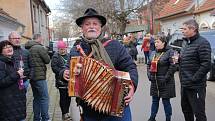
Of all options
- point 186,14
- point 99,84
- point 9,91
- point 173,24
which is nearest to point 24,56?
point 9,91

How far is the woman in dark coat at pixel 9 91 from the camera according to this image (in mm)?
5582

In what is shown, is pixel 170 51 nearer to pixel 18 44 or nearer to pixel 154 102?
pixel 154 102

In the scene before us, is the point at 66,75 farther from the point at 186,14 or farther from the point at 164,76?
the point at 186,14

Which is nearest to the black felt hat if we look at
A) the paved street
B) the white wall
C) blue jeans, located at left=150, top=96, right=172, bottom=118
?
blue jeans, located at left=150, top=96, right=172, bottom=118

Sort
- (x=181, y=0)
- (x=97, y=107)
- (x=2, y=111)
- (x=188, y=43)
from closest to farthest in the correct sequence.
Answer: (x=97, y=107), (x=2, y=111), (x=188, y=43), (x=181, y=0)

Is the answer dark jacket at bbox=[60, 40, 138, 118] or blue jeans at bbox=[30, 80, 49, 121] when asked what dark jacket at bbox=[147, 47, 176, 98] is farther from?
dark jacket at bbox=[60, 40, 138, 118]

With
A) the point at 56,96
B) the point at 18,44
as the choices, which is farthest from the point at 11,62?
the point at 56,96

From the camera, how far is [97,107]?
3691 millimetres

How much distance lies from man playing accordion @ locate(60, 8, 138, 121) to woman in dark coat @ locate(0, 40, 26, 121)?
1.75 metres

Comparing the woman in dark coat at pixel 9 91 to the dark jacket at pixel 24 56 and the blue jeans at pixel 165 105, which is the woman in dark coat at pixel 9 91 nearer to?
the dark jacket at pixel 24 56

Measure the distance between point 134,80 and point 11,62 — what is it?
7.89 feet

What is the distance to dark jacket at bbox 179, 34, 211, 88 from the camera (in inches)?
234

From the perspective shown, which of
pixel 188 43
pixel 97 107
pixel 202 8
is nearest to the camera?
pixel 97 107

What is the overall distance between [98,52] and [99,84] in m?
0.37
